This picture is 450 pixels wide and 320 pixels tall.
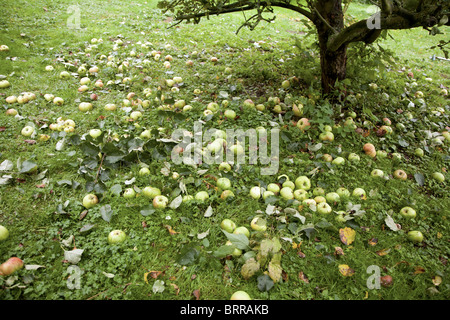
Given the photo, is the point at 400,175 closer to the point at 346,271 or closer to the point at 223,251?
the point at 346,271

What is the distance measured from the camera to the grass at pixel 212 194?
6.86ft

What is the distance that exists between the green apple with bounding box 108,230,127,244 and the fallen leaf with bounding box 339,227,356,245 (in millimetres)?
1947

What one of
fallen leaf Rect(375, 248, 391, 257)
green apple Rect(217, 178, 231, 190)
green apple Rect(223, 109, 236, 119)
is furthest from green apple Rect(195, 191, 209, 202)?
fallen leaf Rect(375, 248, 391, 257)

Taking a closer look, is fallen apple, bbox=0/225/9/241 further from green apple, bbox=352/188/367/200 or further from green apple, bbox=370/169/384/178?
green apple, bbox=370/169/384/178

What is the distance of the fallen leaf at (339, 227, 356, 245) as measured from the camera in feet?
7.84

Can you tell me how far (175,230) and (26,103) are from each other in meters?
3.32

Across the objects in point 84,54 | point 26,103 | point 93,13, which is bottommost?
point 26,103

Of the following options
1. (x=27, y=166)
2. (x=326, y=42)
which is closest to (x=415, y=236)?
(x=326, y=42)

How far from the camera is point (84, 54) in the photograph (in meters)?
5.48

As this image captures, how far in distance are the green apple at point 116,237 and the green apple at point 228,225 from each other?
0.88 meters

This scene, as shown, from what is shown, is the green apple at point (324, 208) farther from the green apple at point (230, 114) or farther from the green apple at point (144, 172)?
the green apple at point (144, 172)
